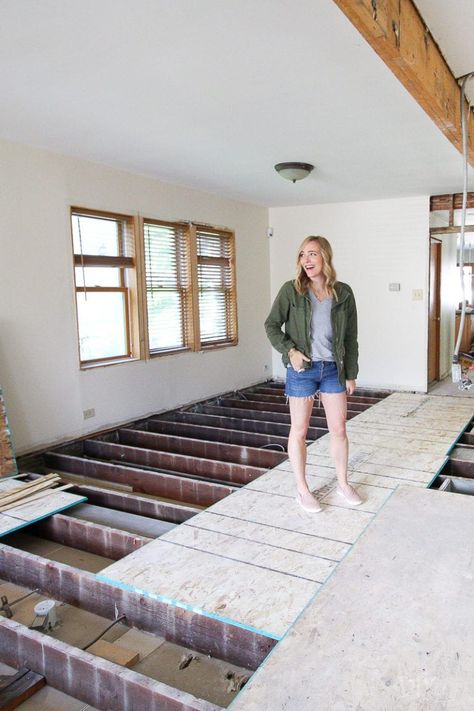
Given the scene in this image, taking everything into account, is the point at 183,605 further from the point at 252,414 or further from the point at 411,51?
the point at 252,414

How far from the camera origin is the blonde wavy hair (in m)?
2.65

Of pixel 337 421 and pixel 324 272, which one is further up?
pixel 324 272

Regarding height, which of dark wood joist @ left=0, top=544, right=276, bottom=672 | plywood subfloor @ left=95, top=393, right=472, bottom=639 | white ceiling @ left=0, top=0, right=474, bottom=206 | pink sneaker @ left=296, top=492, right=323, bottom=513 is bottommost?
dark wood joist @ left=0, top=544, right=276, bottom=672

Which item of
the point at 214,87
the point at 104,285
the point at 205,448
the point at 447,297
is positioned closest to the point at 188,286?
the point at 104,285

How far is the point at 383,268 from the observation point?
6836 mm

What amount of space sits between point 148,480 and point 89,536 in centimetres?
89

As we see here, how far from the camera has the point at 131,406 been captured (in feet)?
17.3

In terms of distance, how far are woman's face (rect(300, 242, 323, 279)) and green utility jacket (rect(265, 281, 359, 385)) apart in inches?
4.9

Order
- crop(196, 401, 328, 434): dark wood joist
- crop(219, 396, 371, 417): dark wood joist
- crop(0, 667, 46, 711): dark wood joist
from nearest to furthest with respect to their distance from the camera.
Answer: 1. crop(0, 667, 46, 711): dark wood joist
2. crop(196, 401, 328, 434): dark wood joist
3. crop(219, 396, 371, 417): dark wood joist

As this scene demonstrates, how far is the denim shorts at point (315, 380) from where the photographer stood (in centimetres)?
270

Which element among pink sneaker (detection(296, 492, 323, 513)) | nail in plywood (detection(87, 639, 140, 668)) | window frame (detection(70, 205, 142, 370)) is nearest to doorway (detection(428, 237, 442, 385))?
window frame (detection(70, 205, 142, 370))

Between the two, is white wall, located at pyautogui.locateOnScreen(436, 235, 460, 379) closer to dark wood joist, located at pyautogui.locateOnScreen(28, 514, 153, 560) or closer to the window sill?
the window sill

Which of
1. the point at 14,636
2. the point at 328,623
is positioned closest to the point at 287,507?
the point at 328,623

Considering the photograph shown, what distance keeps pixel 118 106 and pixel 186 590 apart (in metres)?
2.78
